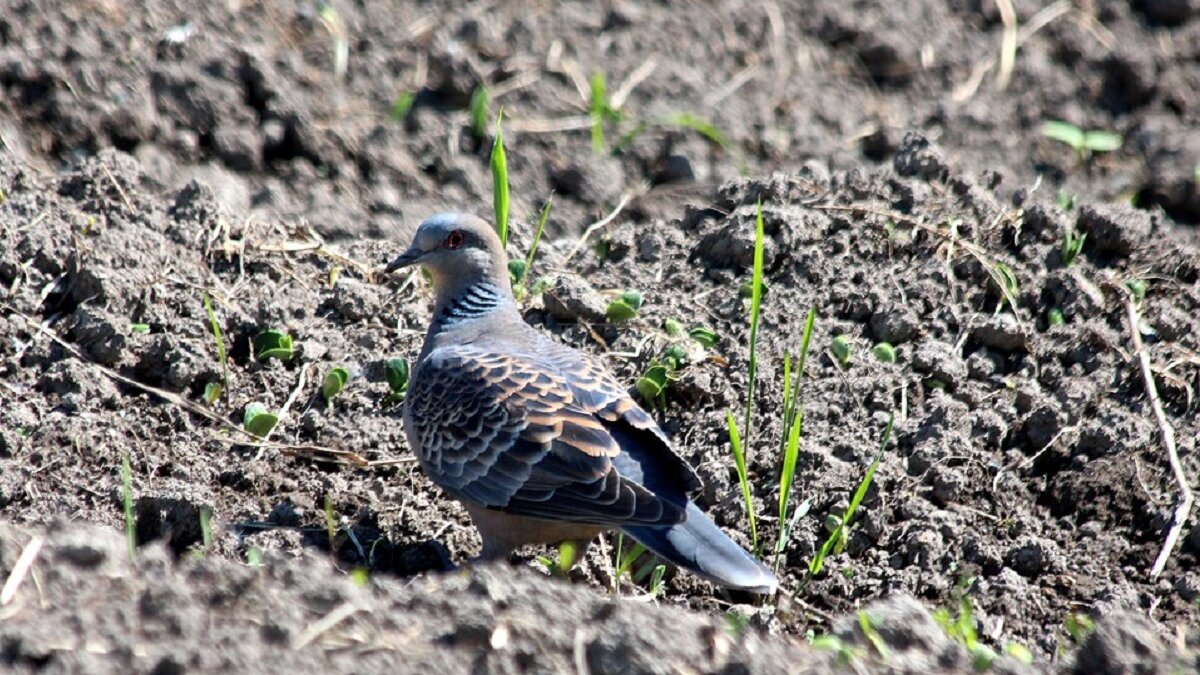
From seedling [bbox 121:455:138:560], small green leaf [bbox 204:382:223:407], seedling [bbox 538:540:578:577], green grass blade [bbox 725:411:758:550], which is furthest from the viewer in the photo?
small green leaf [bbox 204:382:223:407]

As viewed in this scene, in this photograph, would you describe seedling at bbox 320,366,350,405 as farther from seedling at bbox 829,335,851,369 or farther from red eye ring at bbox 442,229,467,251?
seedling at bbox 829,335,851,369

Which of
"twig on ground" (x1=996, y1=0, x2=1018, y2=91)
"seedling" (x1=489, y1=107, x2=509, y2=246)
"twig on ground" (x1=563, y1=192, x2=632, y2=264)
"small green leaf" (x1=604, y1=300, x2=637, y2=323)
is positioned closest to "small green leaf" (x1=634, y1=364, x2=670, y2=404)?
"small green leaf" (x1=604, y1=300, x2=637, y2=323)

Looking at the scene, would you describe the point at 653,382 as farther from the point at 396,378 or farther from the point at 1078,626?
the point at 1078,626

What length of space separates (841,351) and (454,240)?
1466 millimetres

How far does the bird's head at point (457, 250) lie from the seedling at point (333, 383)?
1.41ft

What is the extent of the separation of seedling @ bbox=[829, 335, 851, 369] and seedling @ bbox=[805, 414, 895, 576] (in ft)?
1.67

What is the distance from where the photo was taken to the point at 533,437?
4.75 metres

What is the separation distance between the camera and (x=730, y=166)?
7398mm

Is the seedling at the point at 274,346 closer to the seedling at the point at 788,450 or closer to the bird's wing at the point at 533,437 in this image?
the bird's wing at the point at 533,437

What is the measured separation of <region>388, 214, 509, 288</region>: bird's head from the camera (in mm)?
5441

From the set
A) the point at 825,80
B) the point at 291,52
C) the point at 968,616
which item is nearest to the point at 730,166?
the point at 825,80

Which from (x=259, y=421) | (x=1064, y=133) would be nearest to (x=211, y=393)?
(x=259, y=421)

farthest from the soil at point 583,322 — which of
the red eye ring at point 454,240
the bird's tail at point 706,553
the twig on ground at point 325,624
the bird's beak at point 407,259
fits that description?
the red eye ring at point 454,240

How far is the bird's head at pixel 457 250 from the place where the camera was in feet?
17.9
